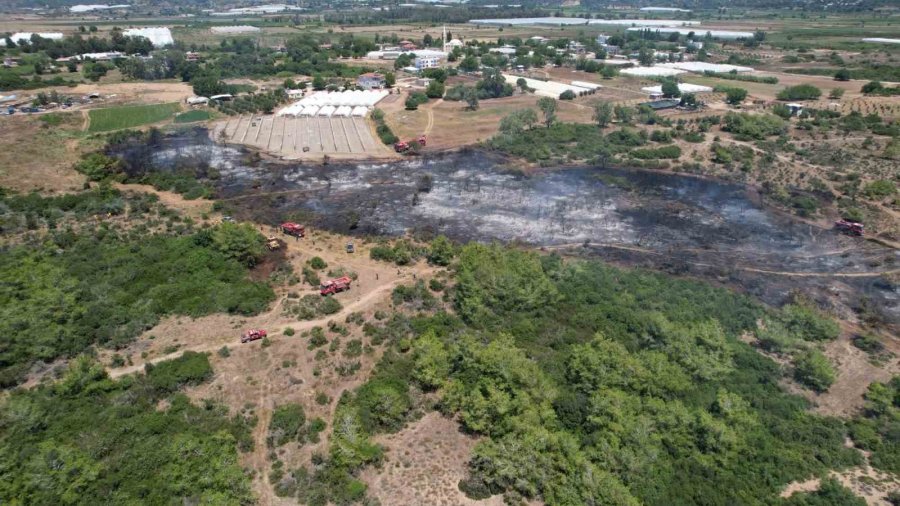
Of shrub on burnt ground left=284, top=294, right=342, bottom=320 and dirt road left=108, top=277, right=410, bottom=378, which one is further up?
shrub on burnt ground left=284, top=294, right=342, bottom=320

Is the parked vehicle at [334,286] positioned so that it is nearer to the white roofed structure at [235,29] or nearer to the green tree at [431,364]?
the green tree at [431,364]

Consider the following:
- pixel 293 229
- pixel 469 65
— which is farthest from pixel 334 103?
pixel 293 229

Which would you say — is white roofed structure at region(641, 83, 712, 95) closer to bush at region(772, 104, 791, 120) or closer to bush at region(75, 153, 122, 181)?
bush at region(772, 104, 791, 120)

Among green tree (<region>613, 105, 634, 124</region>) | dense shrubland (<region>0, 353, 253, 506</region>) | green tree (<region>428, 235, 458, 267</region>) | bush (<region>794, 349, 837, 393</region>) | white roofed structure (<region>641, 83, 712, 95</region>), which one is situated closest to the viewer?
dense shrubland (<region>0, 353, 253, 506</region>)

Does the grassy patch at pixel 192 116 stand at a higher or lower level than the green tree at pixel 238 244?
higher

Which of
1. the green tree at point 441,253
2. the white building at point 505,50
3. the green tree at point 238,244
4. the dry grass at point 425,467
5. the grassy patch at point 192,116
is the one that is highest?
the white building at point 505,50

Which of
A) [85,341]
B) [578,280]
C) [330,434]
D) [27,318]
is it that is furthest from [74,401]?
[578,280]

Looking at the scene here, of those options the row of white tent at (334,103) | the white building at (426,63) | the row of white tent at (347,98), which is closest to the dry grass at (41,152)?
the row of white tent at (334,103)

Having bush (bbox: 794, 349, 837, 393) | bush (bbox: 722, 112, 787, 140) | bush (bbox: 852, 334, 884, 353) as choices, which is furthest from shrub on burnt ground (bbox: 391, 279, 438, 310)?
bush (bbox: 722, 112, 787, 140)
